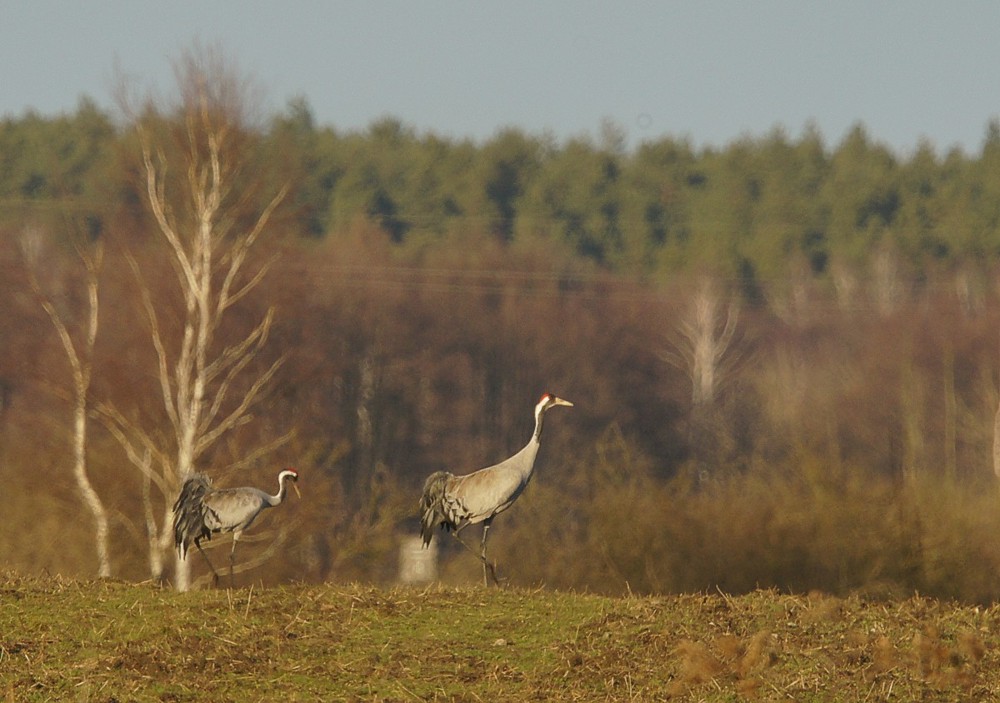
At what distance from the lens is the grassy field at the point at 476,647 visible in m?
10.9

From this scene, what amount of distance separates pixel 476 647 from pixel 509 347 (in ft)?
211

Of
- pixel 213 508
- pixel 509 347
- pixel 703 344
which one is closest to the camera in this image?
pixel 213 508

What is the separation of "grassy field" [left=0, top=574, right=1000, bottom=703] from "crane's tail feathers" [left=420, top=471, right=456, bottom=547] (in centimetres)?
263

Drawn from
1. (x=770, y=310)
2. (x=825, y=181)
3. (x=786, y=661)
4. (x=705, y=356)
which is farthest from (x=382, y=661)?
(x=825, y=181)

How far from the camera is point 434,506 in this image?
16484mm

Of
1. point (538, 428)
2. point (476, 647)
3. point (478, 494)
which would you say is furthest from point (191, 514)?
point (476, 647)

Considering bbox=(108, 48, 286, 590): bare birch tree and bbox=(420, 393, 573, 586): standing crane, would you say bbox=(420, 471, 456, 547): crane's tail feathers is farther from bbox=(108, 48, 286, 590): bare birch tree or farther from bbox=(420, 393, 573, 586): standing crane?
bbox=(108, 48, 286, 590): bare birch tree

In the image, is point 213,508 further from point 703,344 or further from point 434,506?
point 703,344

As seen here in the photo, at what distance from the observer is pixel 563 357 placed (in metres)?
76.0

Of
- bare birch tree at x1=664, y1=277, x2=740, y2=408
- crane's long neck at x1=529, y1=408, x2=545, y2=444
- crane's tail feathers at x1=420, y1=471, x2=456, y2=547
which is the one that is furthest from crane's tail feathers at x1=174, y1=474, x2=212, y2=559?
bare birch tree at x1=664, y1=277, x2=740, y2=408

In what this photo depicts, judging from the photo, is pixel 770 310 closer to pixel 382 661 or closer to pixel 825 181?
pixel 825 181

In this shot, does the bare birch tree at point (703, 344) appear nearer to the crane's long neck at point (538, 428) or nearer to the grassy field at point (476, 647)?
the crane's long neck at point (538, 428)

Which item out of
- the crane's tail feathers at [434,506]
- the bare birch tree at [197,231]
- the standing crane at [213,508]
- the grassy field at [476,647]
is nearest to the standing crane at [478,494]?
the crane's tail feathers at [434,506]

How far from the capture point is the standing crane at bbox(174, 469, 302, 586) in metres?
15.8
